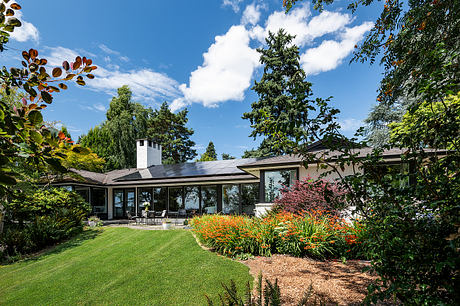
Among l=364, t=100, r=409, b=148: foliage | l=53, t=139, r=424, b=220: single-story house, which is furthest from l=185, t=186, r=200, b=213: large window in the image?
l=364, t=100, r=409, b=148: foliage

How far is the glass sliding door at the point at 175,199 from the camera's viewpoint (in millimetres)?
16695

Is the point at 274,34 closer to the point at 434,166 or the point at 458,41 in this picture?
the point at 458,41

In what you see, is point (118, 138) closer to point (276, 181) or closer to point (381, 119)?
point (276, 181)

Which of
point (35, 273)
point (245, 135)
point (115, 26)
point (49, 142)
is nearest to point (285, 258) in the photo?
point (49, 142)

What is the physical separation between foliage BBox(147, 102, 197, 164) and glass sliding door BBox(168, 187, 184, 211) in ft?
65.6

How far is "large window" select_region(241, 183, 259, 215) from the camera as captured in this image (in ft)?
48.9

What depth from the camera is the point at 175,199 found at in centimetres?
1683

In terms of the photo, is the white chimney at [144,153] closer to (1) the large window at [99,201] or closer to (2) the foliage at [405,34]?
(1) the large window at [99,201]

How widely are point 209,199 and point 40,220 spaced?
364 inches

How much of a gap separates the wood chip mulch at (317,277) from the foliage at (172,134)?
32.2 meters

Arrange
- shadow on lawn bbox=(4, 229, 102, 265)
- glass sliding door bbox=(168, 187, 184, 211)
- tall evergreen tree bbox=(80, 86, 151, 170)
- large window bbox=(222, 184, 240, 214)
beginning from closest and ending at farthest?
shadow on lawn bbox=(4, 229, 102, 265), large window bbox=(222, 184, 240, 214), glass sliding door bbox=(168, 187, 184, 211), tall evergreen tree bbox=(80, 86, 151, 170)

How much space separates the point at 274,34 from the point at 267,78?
517cm

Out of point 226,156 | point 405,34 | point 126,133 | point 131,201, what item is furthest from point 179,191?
point 226,156

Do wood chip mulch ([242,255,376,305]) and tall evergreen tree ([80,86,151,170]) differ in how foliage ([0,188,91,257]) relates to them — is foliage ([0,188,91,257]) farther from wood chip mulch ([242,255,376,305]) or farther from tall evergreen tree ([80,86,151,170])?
tall evergreen tree ([80,86,151,170])
